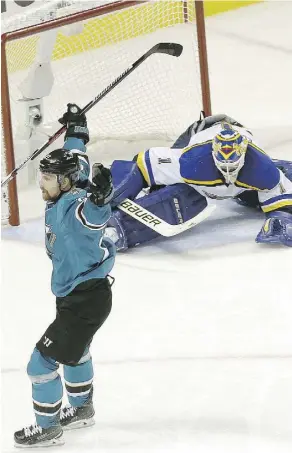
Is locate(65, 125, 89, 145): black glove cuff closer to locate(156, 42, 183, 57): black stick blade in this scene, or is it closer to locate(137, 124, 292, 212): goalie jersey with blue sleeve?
locate(137, 124, 292, 212): goalie jersey with blue sleeve

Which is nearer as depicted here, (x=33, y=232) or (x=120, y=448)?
(x=120, y=448)

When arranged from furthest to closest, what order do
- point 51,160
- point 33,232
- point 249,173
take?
point 33,232, point 249,173, point 51,160

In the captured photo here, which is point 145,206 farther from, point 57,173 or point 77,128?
point 57,173

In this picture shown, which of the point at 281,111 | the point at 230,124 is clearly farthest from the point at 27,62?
the point at 281,111

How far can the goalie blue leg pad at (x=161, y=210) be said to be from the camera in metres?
4.37

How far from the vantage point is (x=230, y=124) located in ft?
14.6

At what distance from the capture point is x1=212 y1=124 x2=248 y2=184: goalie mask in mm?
4191

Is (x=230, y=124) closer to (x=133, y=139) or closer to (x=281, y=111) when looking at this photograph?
(x=133, y=139)

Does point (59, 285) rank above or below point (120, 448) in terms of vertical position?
above

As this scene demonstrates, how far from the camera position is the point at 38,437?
10.1 feet

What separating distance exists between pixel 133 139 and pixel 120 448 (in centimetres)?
238

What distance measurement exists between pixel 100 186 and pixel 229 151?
1473 mm

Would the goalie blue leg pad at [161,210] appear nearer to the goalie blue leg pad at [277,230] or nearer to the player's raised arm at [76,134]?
the goalie blue leg pad at [277,230]

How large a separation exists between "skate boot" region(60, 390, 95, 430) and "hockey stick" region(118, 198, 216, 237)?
1255 millimetres
